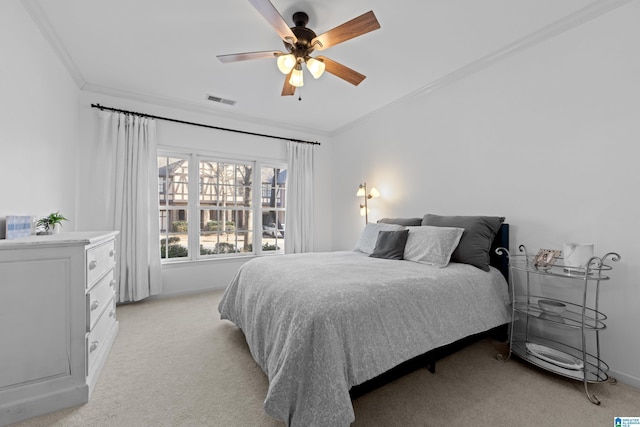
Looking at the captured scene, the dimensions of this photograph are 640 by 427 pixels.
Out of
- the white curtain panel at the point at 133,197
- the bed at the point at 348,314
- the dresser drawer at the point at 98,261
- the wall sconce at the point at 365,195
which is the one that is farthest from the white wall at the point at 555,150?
the white curtain panel at the point at 133,197

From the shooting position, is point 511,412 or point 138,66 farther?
point 138,66

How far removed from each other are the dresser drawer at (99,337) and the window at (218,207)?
1518 mm

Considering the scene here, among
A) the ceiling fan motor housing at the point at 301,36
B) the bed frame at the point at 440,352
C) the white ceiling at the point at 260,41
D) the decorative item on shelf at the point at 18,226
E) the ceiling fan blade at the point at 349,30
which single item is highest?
the white ceiling at the point at 260,41

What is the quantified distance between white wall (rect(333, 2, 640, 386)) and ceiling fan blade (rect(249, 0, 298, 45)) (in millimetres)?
1989

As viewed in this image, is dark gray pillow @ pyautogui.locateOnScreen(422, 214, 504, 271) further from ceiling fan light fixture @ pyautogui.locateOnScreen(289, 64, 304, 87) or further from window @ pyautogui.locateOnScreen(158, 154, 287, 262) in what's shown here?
window @ pyautogui.locateOnScreen(158, 154, 287, 262)

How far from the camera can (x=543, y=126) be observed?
7.45ft

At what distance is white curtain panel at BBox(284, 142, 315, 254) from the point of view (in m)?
4.50

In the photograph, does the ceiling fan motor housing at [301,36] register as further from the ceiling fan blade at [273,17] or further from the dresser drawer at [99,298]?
the dresser drawer at [99,298]

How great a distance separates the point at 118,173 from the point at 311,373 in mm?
3407

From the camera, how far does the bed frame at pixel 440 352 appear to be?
4.92 ft

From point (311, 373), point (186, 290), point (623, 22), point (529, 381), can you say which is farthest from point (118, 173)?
point (623, 22)

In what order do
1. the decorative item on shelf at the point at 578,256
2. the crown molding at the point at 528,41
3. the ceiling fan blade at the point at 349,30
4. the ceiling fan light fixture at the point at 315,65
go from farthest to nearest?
the ceiling fan light fixture at the point at 315,65, the crown molding at the point at 528,41, the decorative item on shelf at the point at 578,256, the ceiling fan blade at the point at 349,30

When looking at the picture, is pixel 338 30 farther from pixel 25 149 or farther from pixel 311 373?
pixel 25 149

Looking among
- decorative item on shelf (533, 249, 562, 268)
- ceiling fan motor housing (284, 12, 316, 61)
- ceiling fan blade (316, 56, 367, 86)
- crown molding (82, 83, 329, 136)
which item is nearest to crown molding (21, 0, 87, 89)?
crown molding (82, 83, 329, 136)
